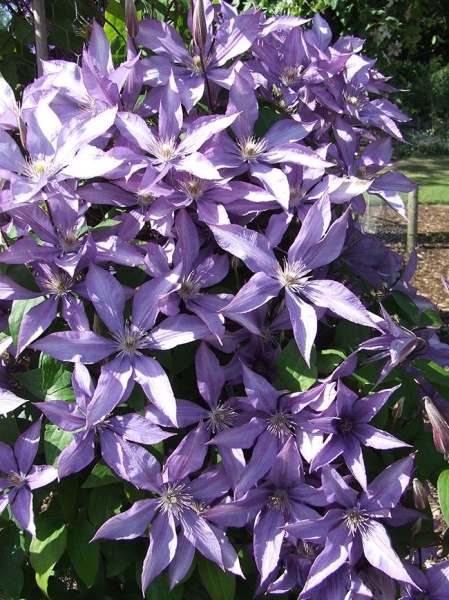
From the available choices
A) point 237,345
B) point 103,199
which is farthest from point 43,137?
point 237,345

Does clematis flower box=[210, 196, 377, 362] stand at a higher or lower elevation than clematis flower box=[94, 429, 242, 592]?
higher

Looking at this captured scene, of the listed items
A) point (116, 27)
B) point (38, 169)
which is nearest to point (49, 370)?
point (38, 169)

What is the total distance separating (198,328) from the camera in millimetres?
821

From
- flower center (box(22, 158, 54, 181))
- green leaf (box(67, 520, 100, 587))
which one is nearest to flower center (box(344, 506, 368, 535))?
green leaf (box(67, 520, 100, 587))

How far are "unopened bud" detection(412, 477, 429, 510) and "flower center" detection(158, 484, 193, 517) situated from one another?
31cm

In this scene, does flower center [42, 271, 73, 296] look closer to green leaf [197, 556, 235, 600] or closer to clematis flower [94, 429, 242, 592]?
clematis flower [94, 429, 242, 592]

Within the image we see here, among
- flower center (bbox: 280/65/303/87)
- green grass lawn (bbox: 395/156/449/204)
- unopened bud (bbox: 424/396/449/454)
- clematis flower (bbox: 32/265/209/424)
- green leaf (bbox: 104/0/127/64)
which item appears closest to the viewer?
clematis flower (bbox: 32/265/209/424)

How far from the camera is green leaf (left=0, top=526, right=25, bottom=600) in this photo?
0.93 meters

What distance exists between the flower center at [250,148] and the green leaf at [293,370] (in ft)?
0.84

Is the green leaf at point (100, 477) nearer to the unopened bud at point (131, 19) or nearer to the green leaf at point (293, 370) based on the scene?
the green leaf at point (293, 370)

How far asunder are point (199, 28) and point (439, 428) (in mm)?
632

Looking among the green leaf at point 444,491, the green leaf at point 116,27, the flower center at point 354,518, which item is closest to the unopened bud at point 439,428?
the green leaf at point 444,491

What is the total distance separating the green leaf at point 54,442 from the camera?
86 centimetres

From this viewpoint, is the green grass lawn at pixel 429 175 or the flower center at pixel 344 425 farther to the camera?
the green grass lawn at pixel 429 175
